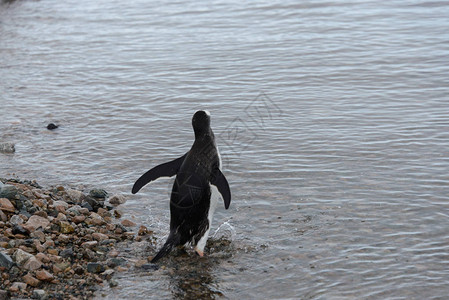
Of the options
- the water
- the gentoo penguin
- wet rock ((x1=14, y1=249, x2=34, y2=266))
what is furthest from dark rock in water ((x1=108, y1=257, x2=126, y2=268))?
wet rock ((x1=14, y1=249, x2=34, y2=266))

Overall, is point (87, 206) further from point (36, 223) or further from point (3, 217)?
point (3, 217)

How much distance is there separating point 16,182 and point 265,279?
114 inches

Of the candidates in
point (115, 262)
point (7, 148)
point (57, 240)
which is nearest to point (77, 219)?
point (57, 240)

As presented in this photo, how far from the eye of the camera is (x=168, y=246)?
5.61 meters

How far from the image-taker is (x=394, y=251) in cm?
566

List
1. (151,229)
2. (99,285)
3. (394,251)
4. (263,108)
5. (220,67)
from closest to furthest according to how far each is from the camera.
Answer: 1. (99,285)
2. (394,251)
3. (151,229)
4. (263,108)
5. (220,67)

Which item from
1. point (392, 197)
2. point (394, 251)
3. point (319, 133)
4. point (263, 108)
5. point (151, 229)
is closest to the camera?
point (394, 251)

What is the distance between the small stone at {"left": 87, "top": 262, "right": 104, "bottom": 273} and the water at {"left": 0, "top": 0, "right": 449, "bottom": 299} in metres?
0.17

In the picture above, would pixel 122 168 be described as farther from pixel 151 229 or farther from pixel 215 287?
pixel 215 287

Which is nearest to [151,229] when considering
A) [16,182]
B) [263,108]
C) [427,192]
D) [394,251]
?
[16,182]

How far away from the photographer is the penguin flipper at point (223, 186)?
18.8ft

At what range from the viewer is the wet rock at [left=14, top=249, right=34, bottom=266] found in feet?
16.4

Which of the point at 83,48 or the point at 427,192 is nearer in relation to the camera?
the point at 427,192

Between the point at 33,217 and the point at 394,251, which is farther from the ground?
the point at 33,217
